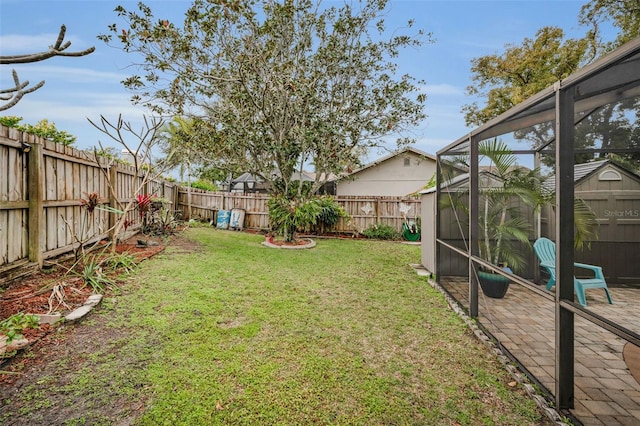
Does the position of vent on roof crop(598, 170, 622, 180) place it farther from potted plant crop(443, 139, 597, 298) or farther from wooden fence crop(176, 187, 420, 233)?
wooden fence crop(176, 187, 420, 233)

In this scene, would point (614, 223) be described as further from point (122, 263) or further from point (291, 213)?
point (122, 263)

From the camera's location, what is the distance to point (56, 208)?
13.8ft

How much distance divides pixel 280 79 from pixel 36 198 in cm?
546

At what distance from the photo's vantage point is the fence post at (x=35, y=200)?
3.68 metres

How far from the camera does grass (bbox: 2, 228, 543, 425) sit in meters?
1.84

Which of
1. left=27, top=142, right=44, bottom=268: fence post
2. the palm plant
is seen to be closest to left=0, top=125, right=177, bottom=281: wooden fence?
left=27, top=142, right=44, bottom=268: fence post

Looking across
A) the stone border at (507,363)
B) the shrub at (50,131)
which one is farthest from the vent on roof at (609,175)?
the shrub at (50,131)

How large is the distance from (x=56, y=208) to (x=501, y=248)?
595 cm

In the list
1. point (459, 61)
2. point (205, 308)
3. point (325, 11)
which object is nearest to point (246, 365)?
point (205, 308)

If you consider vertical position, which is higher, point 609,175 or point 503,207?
point 609,175

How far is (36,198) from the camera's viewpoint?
12.2 feet

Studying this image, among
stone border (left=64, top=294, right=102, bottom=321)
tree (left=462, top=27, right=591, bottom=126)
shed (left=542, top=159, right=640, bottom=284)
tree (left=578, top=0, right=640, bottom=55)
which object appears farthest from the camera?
tree (left=462, top=27, right=591, bottom=126)

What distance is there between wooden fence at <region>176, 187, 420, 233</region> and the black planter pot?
6.64 m

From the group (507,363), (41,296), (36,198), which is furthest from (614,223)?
(36,198)
